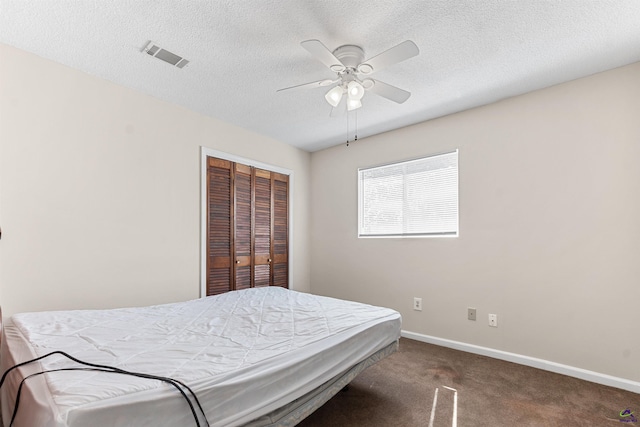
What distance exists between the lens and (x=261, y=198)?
3885mm

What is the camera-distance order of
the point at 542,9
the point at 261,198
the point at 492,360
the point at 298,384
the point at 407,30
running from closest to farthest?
1. the point at 298,384
2. the point at 542,9
3. the point at 407,30
4. the point at 492,360
5. the point at 261,198

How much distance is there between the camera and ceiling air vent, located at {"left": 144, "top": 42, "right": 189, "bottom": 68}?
213 centimetres

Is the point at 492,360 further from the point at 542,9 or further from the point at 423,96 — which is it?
the point at 542,9

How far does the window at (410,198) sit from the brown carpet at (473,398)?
1365 mm

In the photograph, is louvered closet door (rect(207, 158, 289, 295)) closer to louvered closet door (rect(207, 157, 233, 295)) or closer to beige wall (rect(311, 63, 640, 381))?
louvered closet door (rect(207, 157, 233, 295))

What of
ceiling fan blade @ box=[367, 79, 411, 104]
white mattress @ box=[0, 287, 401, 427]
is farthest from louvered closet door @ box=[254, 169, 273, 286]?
ceiling fan blade @ box=[367, 79, 411, 104]

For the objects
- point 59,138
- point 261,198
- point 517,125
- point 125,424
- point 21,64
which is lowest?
point 125,424

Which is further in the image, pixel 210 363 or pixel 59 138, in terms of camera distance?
pixel 59 138

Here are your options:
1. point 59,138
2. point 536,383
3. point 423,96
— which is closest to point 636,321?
point 536,383

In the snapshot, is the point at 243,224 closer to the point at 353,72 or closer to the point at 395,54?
the point at 353,72

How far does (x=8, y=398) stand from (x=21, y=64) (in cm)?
225

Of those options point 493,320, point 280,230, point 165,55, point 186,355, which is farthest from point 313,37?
point 493,320

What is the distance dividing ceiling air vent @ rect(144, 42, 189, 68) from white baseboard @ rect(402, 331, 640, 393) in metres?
3.47

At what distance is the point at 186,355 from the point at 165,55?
2.07 metres
